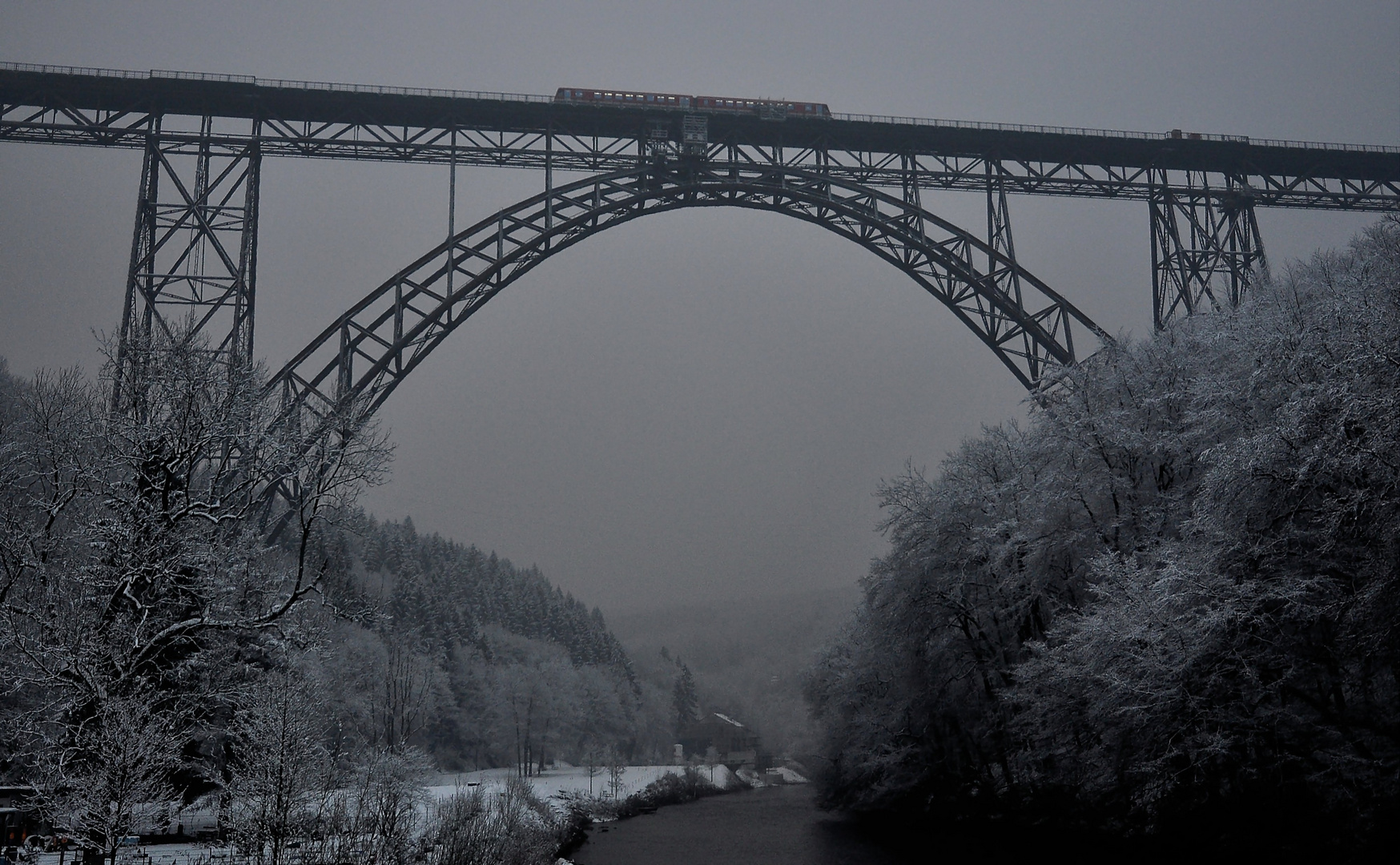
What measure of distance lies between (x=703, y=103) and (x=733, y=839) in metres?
23.9

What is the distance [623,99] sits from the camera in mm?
26578

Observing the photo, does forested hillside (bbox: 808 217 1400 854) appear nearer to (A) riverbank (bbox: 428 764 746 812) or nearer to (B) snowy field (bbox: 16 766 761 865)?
(B) snowy field (bbox: 16 766 761 865)

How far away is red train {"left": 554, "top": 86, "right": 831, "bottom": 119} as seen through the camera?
26.3m

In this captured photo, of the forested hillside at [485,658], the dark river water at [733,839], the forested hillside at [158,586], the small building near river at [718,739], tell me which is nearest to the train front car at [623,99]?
the forested hillside at [158,586]

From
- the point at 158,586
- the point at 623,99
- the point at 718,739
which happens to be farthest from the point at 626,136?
the point at 718,739

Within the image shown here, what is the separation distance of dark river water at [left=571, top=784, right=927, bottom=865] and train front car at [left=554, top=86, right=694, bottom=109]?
2080 centimetres

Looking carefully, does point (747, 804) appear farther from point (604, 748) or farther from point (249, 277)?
point (249, 277)

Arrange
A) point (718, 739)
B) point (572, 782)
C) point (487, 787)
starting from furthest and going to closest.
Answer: point (718, 739) < point (572, 782) < point (487, 787)

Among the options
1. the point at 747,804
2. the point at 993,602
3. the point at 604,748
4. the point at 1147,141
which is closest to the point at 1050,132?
the point at 1147,141

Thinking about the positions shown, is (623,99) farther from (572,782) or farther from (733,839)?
(572,782)

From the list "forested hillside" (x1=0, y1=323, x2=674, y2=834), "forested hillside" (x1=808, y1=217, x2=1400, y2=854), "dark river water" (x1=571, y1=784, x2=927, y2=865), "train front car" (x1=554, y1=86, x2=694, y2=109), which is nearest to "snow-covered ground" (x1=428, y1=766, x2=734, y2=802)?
"dark river water" (x1=571, y1=784, x2=927, y2=865)

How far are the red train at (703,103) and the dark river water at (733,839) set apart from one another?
2033cm

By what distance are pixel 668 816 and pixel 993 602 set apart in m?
23.3

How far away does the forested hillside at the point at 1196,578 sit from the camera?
15383mm
